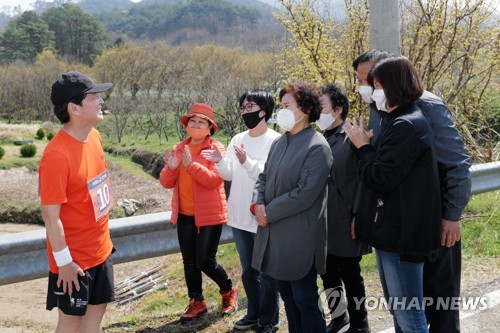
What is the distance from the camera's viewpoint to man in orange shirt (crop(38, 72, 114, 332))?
2768 mm

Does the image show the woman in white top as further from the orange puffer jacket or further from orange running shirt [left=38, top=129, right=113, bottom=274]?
orange running shirt [left=38, top=129, right=113, bottom=274]

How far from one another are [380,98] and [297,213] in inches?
33.3

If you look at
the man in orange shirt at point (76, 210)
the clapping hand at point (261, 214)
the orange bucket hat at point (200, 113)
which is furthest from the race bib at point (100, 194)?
the orange bucket hat at point (200, 113)

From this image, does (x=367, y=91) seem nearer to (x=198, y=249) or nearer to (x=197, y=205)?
(x=197, y=205)

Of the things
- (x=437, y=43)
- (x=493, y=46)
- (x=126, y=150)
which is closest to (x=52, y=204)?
(x=437, y=43)

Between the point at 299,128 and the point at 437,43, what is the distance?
5151 mm

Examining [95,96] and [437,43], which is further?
[437,43]

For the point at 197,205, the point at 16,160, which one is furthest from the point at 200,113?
the point at 16,160

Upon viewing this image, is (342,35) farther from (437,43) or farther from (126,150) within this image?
(126,150)

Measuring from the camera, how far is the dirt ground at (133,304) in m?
3.83

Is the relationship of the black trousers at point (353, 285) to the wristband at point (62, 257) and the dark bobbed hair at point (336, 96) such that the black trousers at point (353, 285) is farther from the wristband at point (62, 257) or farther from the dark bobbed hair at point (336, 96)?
the wristband at point (62, 257)

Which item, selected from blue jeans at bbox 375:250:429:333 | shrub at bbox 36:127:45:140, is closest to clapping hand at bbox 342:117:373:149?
blue jeans at bbox 375:250:429:333

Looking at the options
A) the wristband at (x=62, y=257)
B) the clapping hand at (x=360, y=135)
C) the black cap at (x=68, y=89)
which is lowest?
the wristband at (x=62, y=257)

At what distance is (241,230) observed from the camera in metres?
4.01
